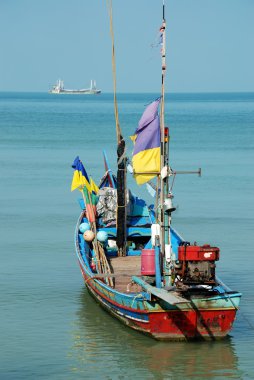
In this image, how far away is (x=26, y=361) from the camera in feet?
68.1

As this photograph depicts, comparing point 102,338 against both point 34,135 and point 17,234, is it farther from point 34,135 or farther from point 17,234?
point 34,135

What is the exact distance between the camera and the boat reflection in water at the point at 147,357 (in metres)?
20.3

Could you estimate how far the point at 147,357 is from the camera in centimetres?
2103

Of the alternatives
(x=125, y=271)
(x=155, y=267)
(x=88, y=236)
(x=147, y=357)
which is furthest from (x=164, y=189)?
(x=88, y=236)

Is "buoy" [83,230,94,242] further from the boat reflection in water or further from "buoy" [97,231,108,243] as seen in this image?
the boat reflection in water

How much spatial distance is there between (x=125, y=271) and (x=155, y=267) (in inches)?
136

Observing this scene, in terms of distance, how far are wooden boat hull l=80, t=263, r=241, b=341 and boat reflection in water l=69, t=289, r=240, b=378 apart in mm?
250

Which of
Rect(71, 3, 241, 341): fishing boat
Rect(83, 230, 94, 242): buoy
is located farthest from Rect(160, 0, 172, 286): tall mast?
Rect(83, 230, 94, 242): buoy

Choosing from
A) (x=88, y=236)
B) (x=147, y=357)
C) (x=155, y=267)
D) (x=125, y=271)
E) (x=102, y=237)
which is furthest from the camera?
(x=102, y=237)

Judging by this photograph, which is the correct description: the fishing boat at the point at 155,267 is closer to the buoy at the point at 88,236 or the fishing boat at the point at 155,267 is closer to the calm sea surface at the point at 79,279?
the buoy at the point at 88,236

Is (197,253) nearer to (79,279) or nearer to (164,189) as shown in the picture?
(164,189)

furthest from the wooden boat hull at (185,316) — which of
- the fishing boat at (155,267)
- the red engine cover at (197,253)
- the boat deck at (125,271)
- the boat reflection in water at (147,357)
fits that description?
the boat deck at (125,271)

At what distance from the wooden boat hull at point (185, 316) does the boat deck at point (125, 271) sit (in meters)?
1.58

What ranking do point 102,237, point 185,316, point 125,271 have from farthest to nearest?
point 102,237
point 125,271
point 185,316
